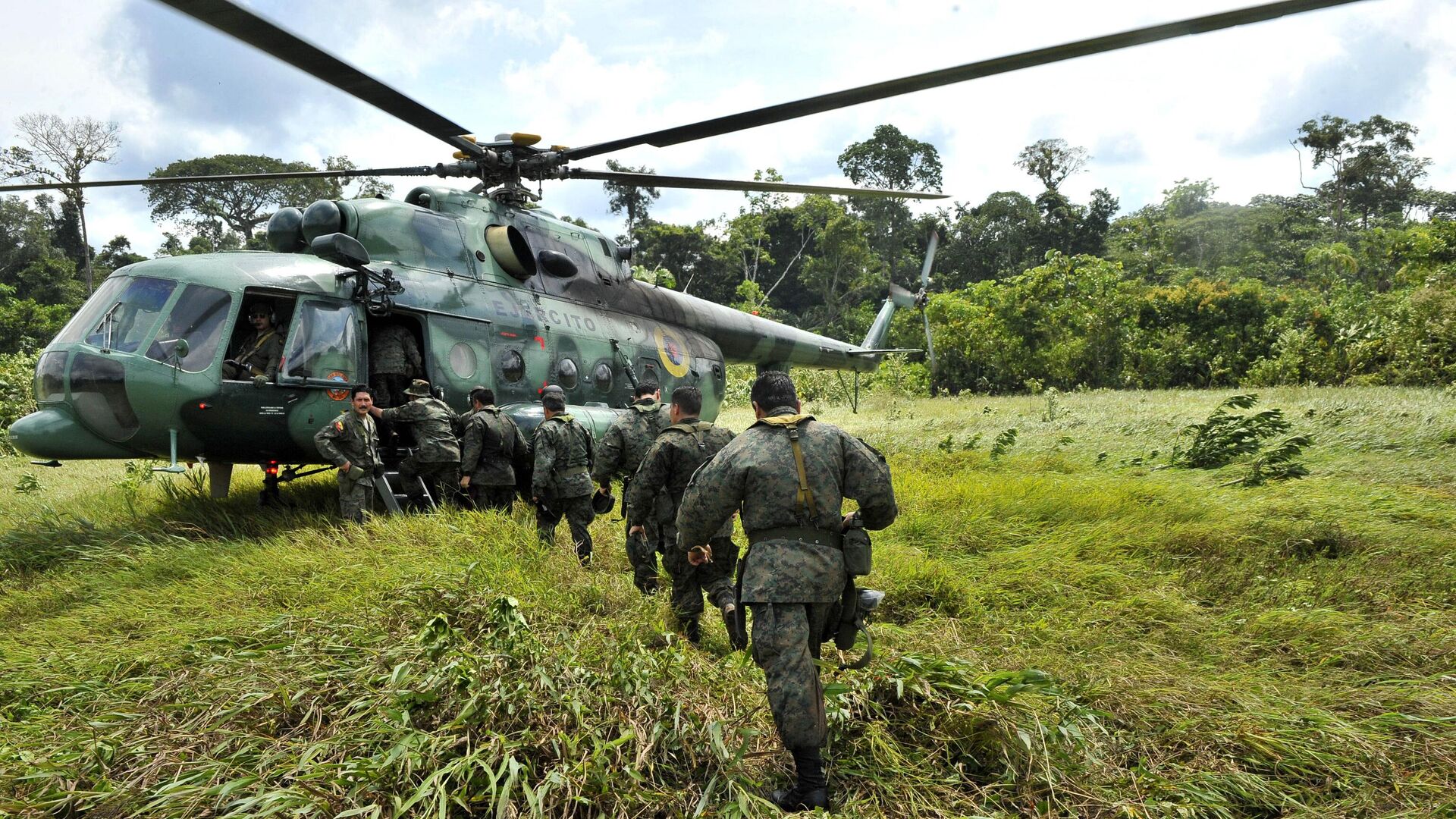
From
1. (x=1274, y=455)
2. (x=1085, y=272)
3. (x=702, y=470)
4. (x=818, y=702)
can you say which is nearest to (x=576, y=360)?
(x=702, y=470)

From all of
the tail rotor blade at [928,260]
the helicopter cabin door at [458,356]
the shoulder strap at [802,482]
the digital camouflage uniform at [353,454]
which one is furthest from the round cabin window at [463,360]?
the tail rotor blade at [928,260]

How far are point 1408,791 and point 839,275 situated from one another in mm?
38014

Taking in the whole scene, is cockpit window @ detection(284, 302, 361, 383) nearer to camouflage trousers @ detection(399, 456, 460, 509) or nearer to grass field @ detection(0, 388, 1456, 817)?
camouflage trousers @ detection(399, 456, 460, 509)

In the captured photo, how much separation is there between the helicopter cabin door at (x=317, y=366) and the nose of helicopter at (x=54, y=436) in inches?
47.7

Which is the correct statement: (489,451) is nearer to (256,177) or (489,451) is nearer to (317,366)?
(317,366)

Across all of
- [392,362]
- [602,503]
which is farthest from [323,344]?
[602,503]

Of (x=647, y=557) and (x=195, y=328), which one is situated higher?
(x=195, y=328)

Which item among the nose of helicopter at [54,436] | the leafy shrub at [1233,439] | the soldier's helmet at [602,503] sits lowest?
the soldier's helmet at [602,503]

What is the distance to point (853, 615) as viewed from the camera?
139 inches

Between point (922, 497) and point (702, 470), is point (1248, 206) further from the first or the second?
point (702, 470)

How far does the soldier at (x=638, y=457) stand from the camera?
5324 mm

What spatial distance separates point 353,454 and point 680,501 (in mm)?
2828

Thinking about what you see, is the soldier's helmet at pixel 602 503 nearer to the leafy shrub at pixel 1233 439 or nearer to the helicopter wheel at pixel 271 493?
the helicopter wheel at pixel 271 493

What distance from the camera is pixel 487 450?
7027 mm
